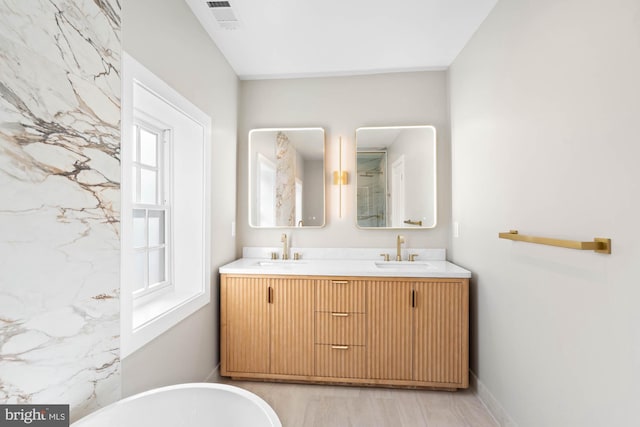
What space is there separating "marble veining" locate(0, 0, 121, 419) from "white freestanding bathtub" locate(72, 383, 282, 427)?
160 mm

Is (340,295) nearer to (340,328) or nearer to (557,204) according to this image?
(340,328)

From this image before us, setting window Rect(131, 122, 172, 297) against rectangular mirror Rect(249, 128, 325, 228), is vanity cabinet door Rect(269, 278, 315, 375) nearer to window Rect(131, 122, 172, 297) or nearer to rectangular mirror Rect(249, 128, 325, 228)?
rectangular mirror Rect(249, 128, 325, 228)

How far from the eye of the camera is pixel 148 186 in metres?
1.92

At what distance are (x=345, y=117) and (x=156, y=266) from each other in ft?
6.23

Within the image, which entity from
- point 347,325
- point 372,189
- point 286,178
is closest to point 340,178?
point 372,189

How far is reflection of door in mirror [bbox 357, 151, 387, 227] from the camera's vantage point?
2.65 m

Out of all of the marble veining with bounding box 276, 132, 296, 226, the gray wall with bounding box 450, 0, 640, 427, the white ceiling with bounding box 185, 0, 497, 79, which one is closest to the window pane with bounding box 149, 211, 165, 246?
the marble veining with bounding box 276, 132, 296, 226

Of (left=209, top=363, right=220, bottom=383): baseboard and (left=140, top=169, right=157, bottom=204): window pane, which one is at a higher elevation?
A: (left=140, top=169, right=157, bottom=204): window pane

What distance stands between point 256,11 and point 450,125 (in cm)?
173

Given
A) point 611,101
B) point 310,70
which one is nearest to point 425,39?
point 310,70

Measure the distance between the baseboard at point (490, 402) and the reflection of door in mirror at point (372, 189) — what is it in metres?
1.31

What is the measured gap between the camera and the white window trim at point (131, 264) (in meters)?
1.28

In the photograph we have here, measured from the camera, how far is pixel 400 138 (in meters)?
2.63

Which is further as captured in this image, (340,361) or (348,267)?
(348,267)
